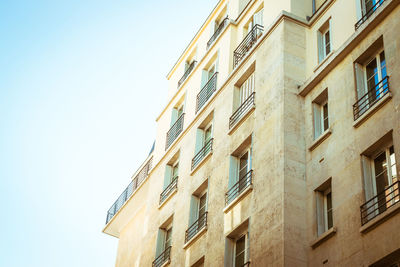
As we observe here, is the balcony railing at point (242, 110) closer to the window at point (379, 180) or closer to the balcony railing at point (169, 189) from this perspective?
the balcony railing at point (169, 189)

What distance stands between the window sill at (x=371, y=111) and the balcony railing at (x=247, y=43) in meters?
7.72

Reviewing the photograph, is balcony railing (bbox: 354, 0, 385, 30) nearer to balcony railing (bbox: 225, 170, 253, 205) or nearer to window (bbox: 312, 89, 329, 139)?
window (bbox: 312, 89, 329, 139)

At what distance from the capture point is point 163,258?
24.1 metres

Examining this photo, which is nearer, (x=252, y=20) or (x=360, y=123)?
(x=360, y=123)

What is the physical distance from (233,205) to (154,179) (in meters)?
8.18

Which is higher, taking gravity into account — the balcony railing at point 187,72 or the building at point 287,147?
the balcony railing at point 187,72

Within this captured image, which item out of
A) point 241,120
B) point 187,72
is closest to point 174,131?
point 187,72

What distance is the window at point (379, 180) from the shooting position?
15.3m

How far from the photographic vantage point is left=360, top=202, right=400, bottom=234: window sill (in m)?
14.5

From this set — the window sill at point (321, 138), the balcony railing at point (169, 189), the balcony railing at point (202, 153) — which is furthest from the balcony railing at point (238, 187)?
the balcony railing at point (169, 189)

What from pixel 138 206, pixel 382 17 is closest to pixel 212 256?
pixel 382 17

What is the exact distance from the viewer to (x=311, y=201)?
57.9 feet

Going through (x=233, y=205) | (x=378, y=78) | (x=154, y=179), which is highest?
(x=154, y=179)

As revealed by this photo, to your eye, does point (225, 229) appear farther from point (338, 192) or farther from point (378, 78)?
point (378, 78)
